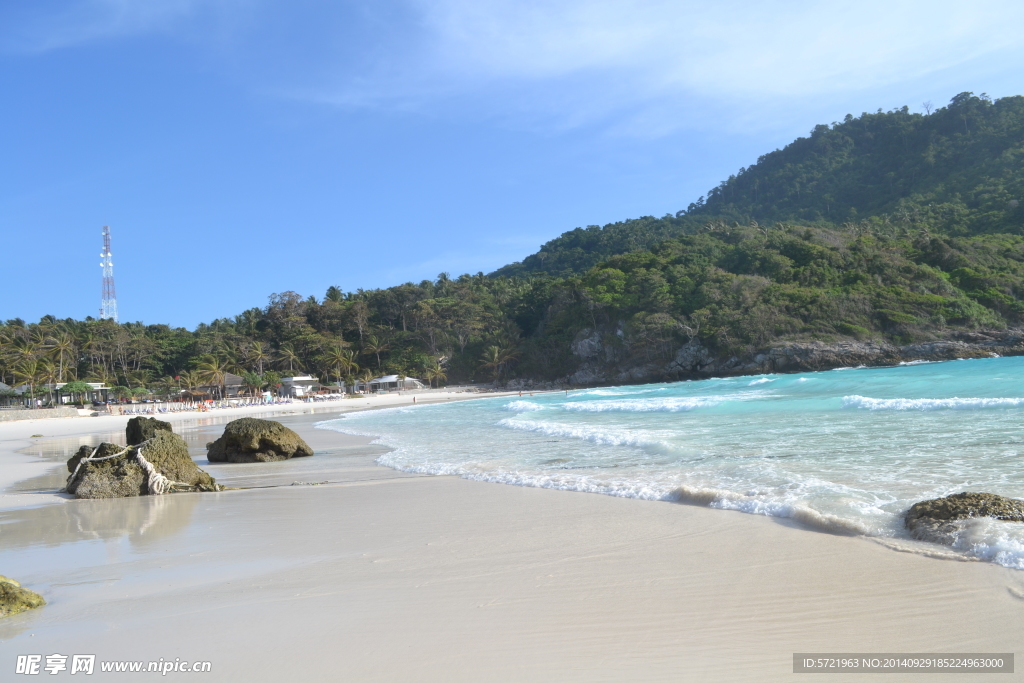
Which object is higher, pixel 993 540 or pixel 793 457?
pixel 993 540

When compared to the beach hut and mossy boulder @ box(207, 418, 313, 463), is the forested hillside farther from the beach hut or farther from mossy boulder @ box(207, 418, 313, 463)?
mossy boulder @ box(207, 418, 313, 463)

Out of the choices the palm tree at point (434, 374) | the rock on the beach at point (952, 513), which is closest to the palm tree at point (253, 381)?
the palm tree at point (434, 374)

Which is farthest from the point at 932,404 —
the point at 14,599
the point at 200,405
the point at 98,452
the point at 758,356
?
the point at 200,405

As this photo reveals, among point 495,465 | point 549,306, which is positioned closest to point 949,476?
point 495,465

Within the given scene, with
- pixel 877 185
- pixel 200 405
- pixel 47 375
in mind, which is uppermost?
pixel 877 185

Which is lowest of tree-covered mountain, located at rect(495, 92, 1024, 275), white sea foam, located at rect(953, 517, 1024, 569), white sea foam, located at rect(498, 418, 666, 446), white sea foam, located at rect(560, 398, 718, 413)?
white sea foam, located at rect(560, 398, 718, 413)

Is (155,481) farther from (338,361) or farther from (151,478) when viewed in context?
(338,361)

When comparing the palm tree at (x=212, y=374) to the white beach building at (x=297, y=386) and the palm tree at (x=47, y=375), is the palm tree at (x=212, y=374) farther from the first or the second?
the palm tree at (x=47, y=375)

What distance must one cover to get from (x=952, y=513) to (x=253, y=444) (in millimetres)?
11285

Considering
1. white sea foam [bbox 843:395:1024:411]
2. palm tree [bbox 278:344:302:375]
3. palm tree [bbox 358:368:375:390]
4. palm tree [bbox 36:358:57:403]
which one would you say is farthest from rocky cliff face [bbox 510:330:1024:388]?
palm tree [bbox 36:358:57:403]

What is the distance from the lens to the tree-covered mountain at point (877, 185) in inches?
2613

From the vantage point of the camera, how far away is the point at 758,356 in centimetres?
5084

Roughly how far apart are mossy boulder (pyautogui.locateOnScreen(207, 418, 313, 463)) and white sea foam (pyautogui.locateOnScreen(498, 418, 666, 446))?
5957 millimetres

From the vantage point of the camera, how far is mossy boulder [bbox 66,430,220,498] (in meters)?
7.86
